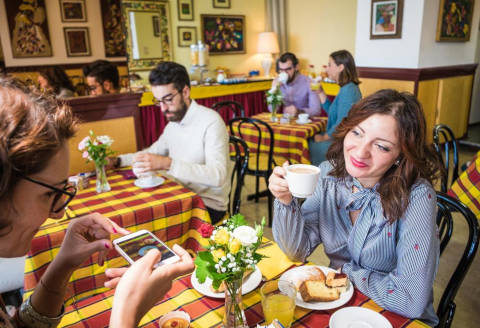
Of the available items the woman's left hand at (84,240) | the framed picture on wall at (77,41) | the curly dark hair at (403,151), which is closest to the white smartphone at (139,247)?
the woman's left hand at (84,240)

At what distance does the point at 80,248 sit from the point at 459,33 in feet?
18.7

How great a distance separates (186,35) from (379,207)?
5.79 meters

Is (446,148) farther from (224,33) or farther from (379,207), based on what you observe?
(224,33)

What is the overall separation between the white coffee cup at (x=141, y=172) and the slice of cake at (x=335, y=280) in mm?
1133

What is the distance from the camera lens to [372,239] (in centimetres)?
124

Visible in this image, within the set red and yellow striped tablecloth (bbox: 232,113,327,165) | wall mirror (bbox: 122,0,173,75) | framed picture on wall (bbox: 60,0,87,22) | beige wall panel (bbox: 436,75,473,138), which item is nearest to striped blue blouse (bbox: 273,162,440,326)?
red and yellow striped tablecloth (bbox: 232,113,327,165)

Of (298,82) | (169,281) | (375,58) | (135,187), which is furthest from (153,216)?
(375,58)

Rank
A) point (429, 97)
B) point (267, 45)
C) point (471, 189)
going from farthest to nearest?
point (267, 45) → point (429, 97) → point (471, 189)

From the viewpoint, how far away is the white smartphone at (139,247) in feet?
3.16

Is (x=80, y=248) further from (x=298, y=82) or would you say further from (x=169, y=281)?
(x=298, y=82)

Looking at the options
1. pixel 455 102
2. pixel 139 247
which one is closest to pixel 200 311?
pixel 139 247

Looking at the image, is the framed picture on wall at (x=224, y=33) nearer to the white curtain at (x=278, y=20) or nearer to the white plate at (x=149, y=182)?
the white curtain at (x=278, y=20)

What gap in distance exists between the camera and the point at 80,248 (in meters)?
1.04

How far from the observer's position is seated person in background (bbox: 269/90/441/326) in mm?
1094
